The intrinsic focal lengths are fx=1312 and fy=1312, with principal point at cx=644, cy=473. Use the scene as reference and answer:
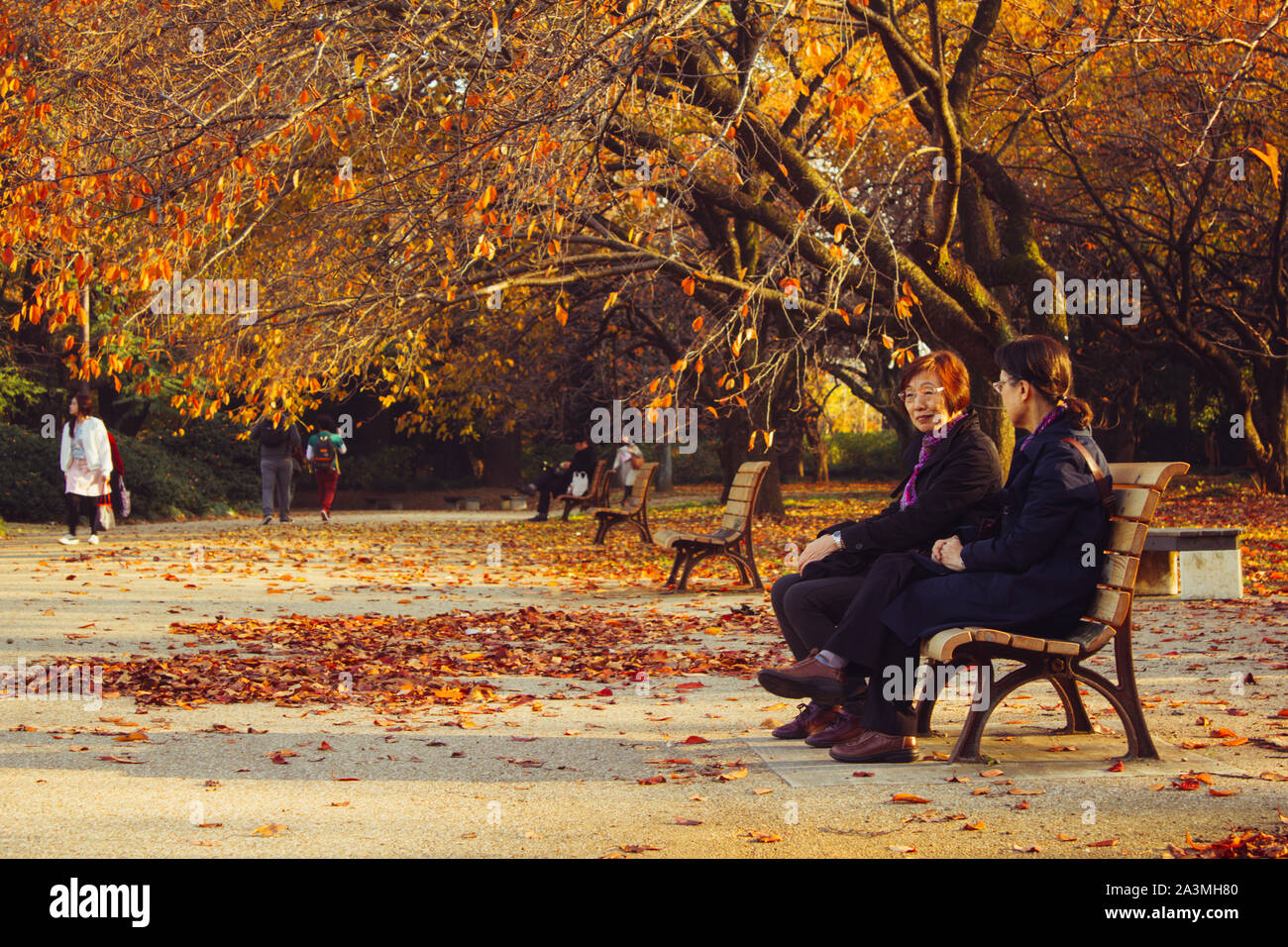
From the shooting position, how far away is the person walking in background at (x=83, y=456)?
15930 millimetres

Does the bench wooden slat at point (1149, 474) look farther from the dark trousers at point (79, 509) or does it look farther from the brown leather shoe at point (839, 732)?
the dark trousers at point (79, 509)

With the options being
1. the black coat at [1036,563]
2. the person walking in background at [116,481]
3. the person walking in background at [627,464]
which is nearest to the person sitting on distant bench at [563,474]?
the person walking in background at [627,464]

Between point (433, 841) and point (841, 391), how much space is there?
69.4 metres

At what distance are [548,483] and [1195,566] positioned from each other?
13487 millimetres

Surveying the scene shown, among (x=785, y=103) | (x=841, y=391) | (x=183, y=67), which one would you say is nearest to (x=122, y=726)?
(x=183, y=67)

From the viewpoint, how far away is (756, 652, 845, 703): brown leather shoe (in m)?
5.32

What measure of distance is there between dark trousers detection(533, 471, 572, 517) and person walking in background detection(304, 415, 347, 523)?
342 centimetres

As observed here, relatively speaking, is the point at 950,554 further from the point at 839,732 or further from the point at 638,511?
the point at 638,511

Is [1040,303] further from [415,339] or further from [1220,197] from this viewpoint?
[1220,197]

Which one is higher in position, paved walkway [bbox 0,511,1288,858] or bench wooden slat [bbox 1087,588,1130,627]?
bench wooden slat [bbox 1087,588,1130,627]

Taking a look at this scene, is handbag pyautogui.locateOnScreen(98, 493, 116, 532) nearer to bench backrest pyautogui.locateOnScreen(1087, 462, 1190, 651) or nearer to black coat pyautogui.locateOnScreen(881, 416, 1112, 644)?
black coat pyautogui.locateOnScreen(881, 416, 1112, 644)

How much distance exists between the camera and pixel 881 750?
5.33m
